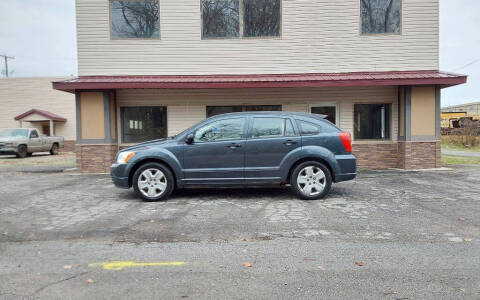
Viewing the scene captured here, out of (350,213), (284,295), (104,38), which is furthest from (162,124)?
(284,295)

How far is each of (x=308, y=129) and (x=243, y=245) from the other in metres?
3.30

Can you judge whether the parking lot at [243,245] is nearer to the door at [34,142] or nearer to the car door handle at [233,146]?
the car door handle at [233,146]

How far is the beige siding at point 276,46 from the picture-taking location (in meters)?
11.5

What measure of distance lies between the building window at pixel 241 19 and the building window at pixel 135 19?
1.81 meters

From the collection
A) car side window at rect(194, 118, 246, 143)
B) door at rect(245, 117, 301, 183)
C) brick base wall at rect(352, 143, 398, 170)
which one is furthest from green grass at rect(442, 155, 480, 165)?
car side window at rect(194, 118, 246, 143)

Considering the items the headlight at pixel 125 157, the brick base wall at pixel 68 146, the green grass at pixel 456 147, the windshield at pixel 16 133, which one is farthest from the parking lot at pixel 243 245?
the brick base wall at pixel 68 146

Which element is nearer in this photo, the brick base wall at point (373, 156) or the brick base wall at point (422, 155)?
the brick base wall at point (422, 155)

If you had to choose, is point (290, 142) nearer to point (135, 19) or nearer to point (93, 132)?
point (93, 132)

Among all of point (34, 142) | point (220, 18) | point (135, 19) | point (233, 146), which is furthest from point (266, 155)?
point (34, 142)

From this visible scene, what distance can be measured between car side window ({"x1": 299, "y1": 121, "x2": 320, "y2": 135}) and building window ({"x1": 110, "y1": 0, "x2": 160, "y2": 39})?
7444 mm

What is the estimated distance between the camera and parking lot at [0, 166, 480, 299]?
306cm

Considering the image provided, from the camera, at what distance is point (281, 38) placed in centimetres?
1169

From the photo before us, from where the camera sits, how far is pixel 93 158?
11.3 m

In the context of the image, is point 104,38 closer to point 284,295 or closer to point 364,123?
point 364,123
